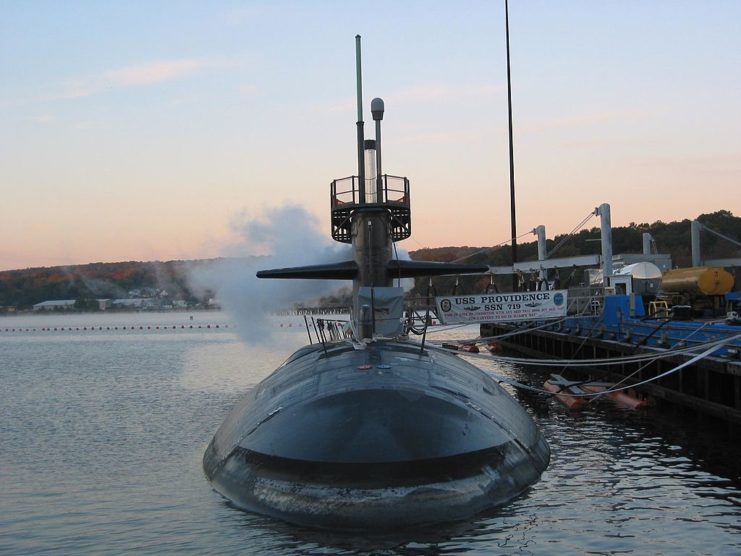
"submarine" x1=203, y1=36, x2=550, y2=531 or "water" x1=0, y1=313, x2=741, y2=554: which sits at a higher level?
"submarine" x1=203, y1=36, x2=550, y2=531

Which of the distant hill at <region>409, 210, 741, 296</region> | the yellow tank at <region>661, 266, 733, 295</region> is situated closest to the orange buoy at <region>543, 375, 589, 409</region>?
the yellow tank at <region>661, 266, 733, 295</region>

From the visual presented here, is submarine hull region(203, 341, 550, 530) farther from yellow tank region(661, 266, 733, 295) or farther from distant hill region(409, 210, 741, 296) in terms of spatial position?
distant hill region(409, 210, 741, 296)

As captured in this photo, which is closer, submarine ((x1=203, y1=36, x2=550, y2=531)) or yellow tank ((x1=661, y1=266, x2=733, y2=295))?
submarine ((x1=203, y1=36, x2=550, y2=531))

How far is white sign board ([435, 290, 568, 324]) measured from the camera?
2747cm

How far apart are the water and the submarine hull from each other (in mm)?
308

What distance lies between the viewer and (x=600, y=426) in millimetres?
23078

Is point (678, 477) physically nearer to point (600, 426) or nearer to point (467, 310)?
point (600, 426)

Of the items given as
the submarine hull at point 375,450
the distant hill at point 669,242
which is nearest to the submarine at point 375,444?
the submarine hull at point 375,450

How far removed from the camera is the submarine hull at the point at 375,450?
38.8 ft

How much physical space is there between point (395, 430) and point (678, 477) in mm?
7156

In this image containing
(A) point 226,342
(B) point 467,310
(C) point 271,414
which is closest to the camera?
(C) point 271,414

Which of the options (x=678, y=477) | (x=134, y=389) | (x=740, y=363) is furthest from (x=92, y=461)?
(x=134, y=389)

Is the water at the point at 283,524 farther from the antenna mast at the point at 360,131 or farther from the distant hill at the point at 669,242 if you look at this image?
the distant hill at the point at 669,242

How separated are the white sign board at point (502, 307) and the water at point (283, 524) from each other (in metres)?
2.96
